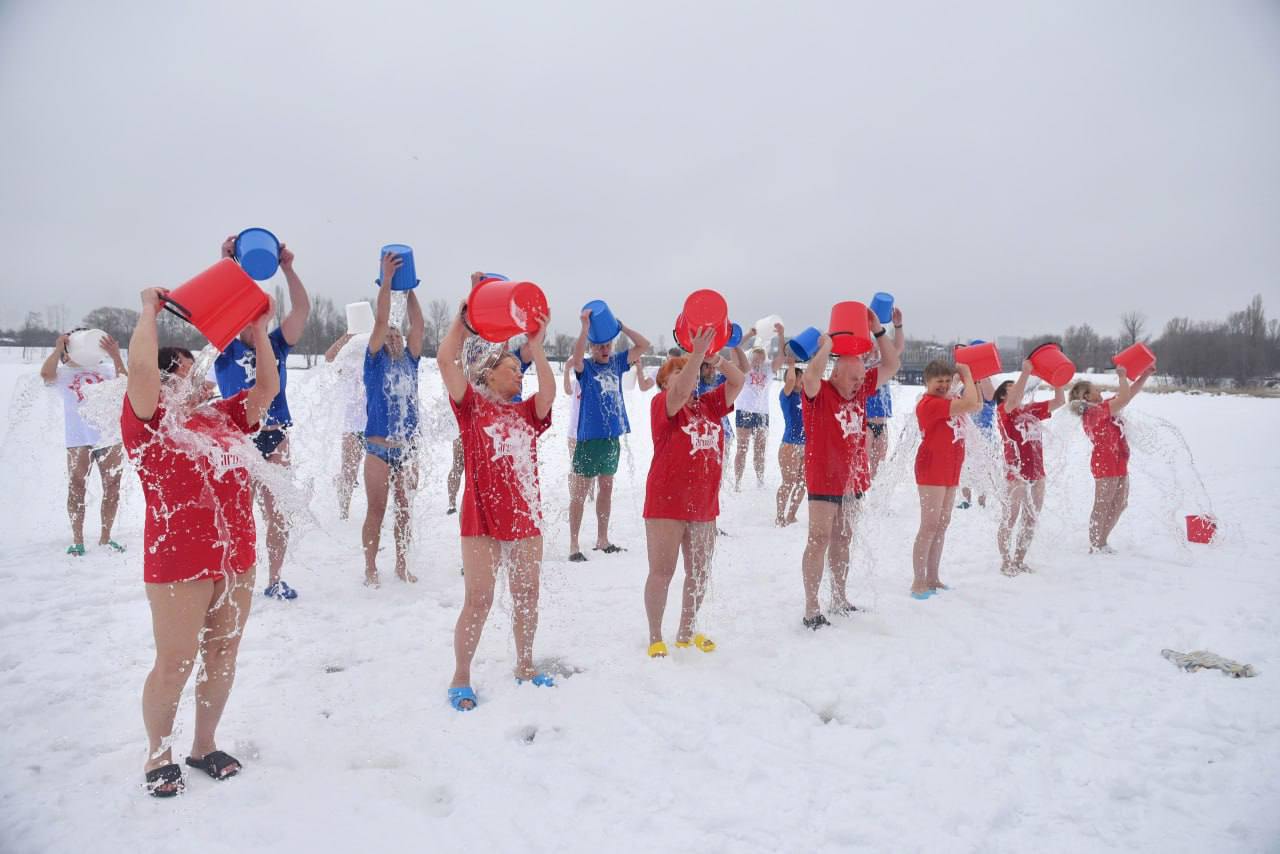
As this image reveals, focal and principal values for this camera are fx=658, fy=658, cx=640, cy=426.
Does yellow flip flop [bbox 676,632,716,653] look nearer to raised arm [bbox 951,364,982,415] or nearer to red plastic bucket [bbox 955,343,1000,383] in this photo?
raised arm [bbox 951,364,982,415]

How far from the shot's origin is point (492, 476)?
323cm

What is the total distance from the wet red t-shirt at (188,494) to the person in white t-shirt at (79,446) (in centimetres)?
384

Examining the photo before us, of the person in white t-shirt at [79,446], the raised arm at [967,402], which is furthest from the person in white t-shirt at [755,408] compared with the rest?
the person in white t-shirt at [79,446]

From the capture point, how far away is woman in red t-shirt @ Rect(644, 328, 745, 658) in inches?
148

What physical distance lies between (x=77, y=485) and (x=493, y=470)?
186 inches

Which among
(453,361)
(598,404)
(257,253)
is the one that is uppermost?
(257,253)

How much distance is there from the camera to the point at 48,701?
10.7ft

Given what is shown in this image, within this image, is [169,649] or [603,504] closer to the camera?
[169,649]

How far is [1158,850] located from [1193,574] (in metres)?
4.33

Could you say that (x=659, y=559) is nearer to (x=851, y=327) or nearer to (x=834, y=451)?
(x=834, y=451)

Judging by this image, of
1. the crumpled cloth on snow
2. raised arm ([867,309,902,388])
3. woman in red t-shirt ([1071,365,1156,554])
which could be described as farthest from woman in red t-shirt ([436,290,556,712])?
woman in red t-shirt ([1071,365,1156,554])

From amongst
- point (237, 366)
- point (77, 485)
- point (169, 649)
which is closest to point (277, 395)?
point (237, 366)

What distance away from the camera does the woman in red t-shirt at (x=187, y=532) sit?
8.20ft

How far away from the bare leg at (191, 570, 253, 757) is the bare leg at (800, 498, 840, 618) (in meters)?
3.14
